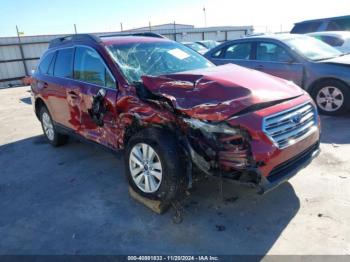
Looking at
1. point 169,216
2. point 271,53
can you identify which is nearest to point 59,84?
point 169,216

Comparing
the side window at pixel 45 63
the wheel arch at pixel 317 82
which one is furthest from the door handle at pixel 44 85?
the wheel arch at pixel 317 82

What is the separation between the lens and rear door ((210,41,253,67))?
24.1 ft

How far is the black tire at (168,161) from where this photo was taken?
9.95ft

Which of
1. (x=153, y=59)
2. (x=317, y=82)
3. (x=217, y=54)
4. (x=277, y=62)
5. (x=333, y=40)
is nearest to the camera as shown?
(x=153, y=59)

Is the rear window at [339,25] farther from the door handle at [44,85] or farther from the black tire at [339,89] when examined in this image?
the door handle at [44,85]

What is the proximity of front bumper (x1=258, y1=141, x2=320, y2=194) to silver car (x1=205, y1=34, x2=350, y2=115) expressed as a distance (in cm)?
333

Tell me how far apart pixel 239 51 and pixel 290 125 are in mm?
4893

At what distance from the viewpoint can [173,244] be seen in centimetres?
285

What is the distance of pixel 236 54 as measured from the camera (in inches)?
299

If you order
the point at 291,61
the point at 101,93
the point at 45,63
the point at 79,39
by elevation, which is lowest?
the point at 291,61

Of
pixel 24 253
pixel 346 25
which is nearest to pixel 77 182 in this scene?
pixel 24 253

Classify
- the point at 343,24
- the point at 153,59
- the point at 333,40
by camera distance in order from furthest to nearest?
1. the point at 343,24
2. the point at 333,40
3. the point at 153,59

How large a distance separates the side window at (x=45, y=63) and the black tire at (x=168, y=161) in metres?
3.01

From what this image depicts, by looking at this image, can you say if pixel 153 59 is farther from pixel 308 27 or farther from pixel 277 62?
pixel 308 27
